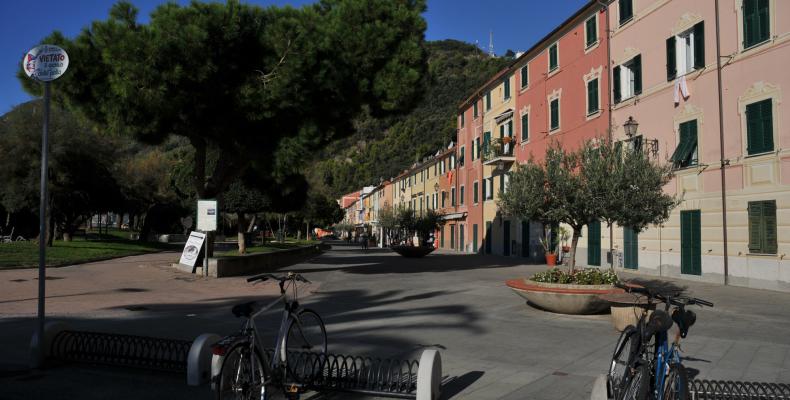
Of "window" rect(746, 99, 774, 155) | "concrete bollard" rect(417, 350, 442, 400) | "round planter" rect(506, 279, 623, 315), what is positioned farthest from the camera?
"window" rect(746, 99, 774, 155)

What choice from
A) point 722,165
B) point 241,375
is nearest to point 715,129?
point 722,165

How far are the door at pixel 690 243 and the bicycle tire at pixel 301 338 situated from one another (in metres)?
16.0

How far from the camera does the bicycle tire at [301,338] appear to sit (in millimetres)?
5703

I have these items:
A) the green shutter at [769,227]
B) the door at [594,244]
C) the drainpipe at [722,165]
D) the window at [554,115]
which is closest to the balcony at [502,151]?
the window at [554,115]

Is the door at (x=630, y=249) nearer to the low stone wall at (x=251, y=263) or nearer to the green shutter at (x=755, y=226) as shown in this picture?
the green shutter at (x=755, y=226)

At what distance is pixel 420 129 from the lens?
358ft

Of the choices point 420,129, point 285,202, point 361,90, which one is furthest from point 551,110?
point 420,129

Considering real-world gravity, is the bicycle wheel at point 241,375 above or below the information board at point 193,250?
below

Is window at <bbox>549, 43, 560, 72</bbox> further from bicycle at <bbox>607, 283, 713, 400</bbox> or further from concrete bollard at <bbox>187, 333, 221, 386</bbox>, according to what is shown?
concrete bollard at <bbox>187, 333, 221, 386</bbox>

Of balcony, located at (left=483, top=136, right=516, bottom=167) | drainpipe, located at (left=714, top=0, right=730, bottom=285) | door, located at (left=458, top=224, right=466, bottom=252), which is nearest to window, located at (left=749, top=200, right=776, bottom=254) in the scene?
drainpipe, located at (left=714, top=0, right=730, bottom=285)

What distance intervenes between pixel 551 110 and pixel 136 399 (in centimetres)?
2690

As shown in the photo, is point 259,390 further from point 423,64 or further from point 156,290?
point 423,64

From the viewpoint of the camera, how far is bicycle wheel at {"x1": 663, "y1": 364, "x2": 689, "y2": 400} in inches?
166

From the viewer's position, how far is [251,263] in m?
21.7
